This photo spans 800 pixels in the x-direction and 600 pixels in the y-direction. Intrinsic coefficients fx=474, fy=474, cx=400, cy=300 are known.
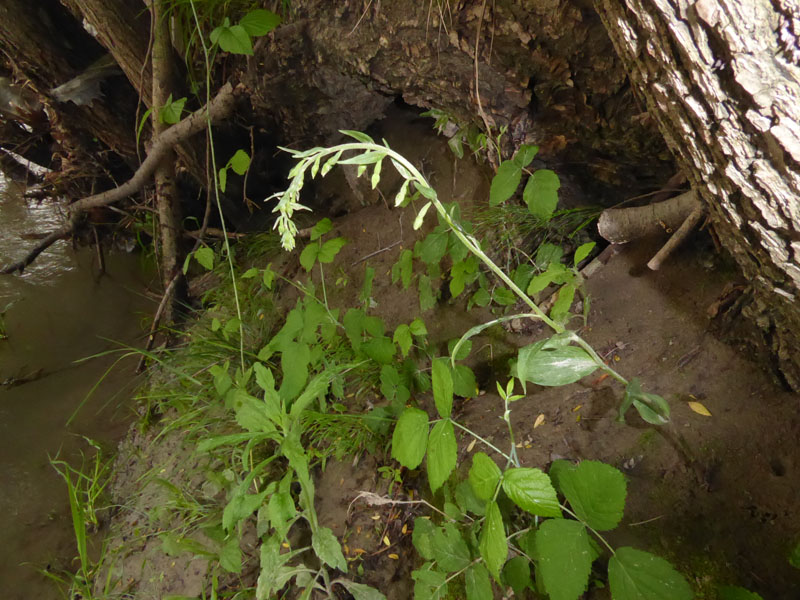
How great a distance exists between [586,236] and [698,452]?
2.42ft

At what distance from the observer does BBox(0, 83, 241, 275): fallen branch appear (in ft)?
7.32

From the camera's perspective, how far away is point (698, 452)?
1005 millimetres

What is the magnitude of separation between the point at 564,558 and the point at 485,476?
19 centimetres

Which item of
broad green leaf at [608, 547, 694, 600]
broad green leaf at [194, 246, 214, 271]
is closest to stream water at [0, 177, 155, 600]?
broad green leaf at [194, 246, 214, 271]

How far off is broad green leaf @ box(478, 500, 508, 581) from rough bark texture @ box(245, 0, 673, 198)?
40.8 inches

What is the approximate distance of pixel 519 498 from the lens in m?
0.89

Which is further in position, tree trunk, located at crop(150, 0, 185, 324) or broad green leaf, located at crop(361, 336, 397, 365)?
tree trunk, located at crop(150, 0, 185, 324)

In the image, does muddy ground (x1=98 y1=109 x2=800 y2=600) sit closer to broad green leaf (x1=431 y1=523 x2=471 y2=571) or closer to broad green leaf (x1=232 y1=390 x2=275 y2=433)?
broad green leaf (x1=431 y1=523 x2=471 y2=571)

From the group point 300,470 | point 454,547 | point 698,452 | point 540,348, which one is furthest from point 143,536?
point 698,452

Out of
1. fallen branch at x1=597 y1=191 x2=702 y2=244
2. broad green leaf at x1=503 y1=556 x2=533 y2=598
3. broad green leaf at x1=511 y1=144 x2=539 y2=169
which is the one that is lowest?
broad green leaf at x1=503 y1=556 x2=533 y2=598

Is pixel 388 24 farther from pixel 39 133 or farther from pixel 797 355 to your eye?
pixel 39 133

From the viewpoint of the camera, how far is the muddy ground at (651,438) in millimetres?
914

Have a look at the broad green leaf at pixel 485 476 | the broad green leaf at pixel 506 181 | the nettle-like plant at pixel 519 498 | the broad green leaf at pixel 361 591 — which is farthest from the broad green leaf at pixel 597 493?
the broad green leaf at pixel 506 181

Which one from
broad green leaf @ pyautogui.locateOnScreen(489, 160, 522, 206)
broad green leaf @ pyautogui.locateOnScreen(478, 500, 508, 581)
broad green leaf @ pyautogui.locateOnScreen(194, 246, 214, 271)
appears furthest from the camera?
broad green leaf @ pyautogui.locateOnScreen(194, 246, 214, 271)
